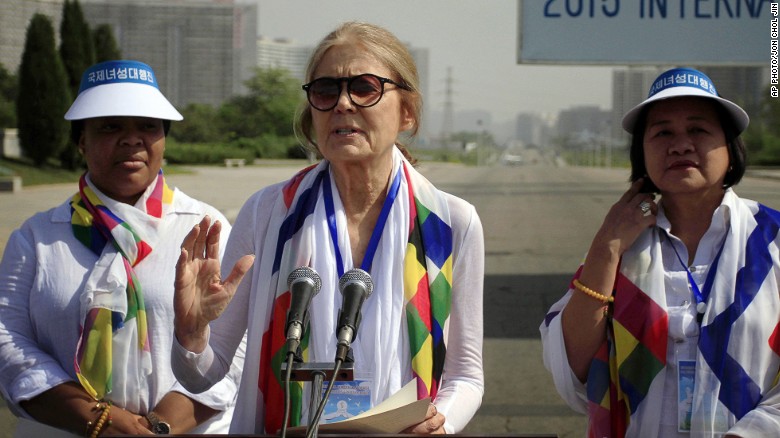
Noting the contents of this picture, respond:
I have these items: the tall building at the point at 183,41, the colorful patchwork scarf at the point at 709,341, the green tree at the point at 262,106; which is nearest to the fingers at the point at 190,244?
the colorful patchwork scarf at the point at 709,341

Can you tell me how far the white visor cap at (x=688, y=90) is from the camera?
2.63 meters

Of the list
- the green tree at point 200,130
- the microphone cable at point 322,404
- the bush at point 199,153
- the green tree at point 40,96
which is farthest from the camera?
the green tree at point 200,130

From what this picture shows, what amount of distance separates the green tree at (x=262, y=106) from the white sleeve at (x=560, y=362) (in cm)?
4341

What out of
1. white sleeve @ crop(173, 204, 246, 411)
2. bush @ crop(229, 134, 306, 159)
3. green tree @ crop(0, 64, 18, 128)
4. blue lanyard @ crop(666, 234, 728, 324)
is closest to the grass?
green tree @ crop(0, 64, 18, 128)

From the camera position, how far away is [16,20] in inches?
2926

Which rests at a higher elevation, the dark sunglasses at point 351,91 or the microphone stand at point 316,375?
the dark sunglasses at point 351,91

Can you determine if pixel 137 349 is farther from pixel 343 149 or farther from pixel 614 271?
pixel 614 271

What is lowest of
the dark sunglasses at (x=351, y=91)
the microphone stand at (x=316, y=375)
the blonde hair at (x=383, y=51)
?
the microphone stand at (x=316, y=375)

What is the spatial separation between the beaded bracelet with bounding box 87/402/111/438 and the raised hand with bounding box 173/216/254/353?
0.65m

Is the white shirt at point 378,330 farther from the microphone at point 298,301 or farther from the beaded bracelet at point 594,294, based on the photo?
the microphone at point 298,301

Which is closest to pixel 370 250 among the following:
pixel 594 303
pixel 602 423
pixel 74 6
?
pixel 594 303

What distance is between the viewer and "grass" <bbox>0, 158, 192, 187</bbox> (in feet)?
100

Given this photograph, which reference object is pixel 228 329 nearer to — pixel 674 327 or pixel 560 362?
pixel 560 362

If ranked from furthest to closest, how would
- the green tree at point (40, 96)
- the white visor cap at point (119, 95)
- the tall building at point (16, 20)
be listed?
1. the tall building at point (16, 20)
2. the green tree at point (40, 96)
3. the white visor cap at point (119, 95)
